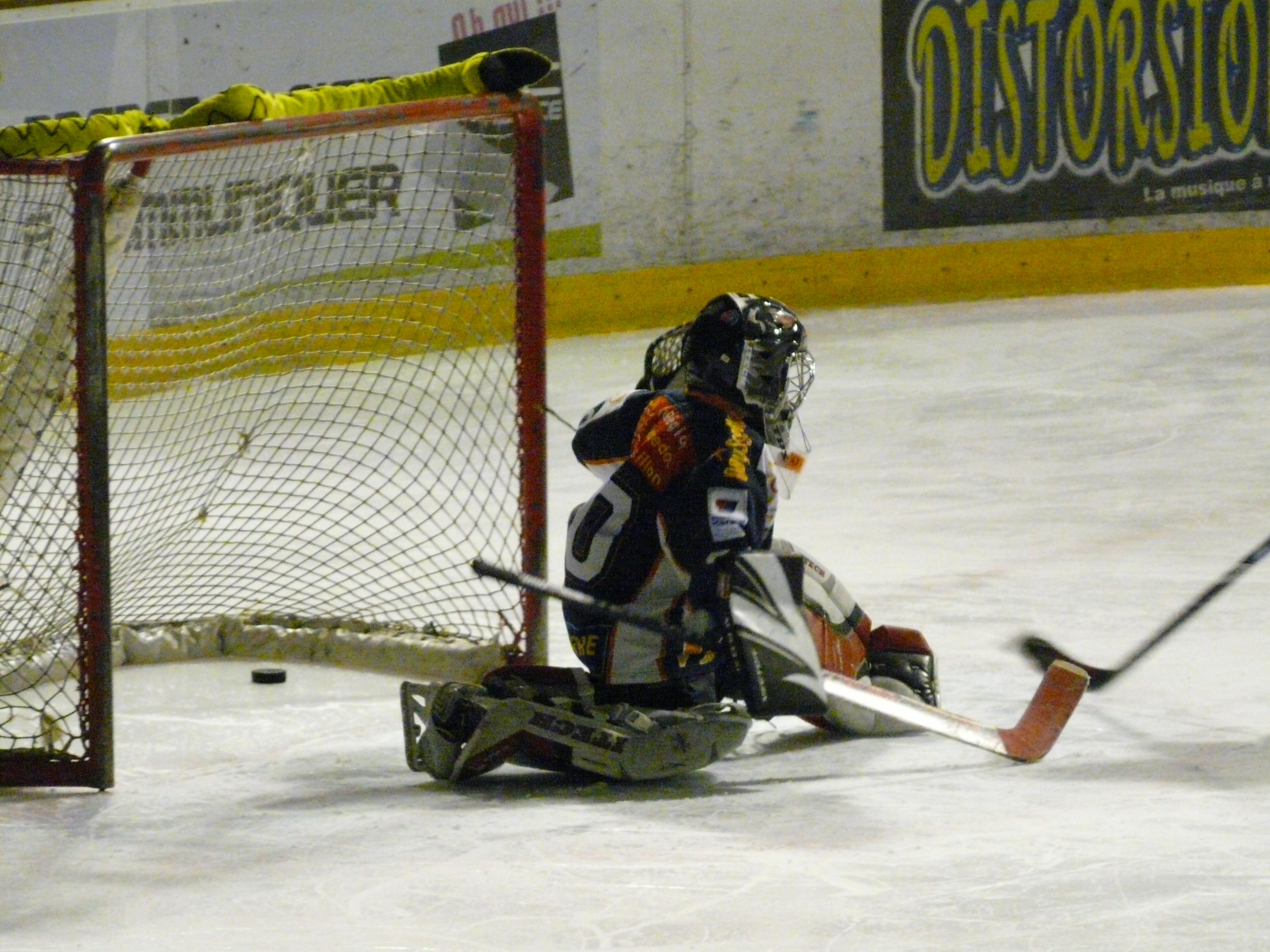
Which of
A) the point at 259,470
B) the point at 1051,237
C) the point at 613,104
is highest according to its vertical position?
the point at 613,104

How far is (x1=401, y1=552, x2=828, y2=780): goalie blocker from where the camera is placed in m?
2.73

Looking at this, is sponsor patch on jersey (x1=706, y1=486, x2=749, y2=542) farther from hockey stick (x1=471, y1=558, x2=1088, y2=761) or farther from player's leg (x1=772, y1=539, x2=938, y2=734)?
player's leg (x1=772, y1=539, x2=938, y2=734)

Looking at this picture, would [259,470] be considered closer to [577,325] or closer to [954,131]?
[577,325]

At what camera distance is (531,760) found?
9.54ft

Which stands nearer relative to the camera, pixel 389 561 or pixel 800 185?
pixel 389 561

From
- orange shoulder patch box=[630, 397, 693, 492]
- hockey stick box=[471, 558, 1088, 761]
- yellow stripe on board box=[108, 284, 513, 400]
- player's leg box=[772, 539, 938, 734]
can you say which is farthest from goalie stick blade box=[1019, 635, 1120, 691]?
yellow stripe on board box=[108, 284, 513, 400]

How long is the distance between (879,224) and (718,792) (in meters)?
6.10

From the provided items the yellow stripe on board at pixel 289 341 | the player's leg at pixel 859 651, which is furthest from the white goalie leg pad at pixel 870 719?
the yellow stripe on board at pixel 289 341

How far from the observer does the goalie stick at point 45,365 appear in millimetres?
3137

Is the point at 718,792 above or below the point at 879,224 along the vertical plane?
below

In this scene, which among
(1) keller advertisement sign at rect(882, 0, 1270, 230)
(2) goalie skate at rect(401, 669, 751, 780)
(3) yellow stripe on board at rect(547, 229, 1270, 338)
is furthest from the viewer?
(3) yellow stripe on board at rect(547, 229, 1270, 338)

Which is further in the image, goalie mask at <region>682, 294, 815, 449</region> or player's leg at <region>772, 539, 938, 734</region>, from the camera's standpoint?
player's leg at <region>772, 539, 938, 734</region>

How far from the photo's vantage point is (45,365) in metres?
3.21

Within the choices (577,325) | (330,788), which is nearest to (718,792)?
(330,788)
